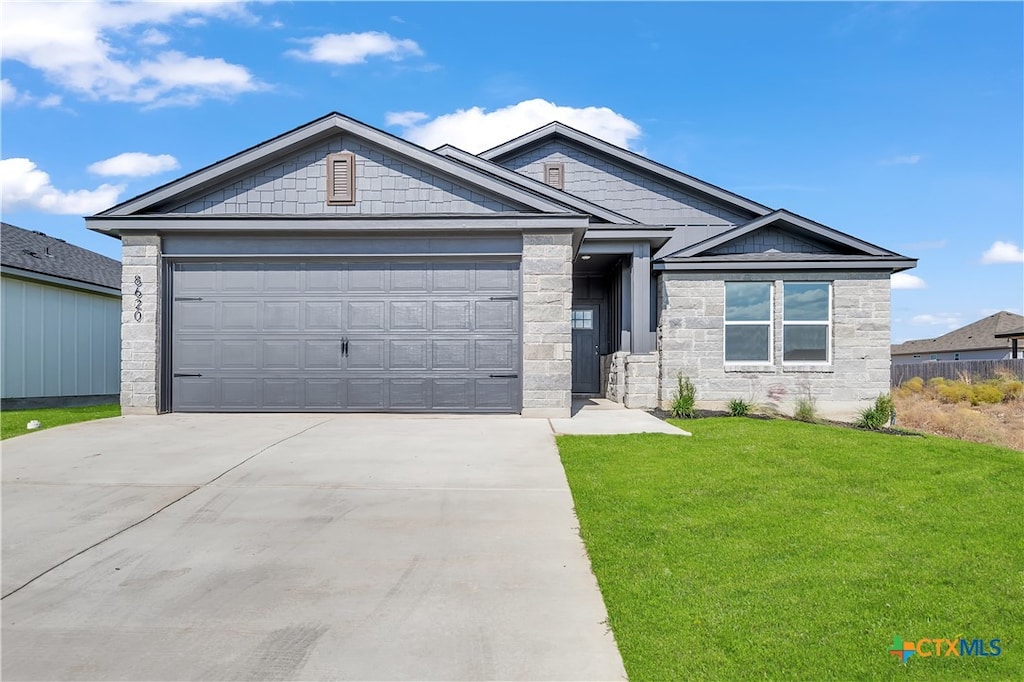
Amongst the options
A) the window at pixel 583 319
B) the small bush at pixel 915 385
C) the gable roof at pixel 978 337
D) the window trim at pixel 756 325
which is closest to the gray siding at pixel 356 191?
the window trim at pixel 756 325

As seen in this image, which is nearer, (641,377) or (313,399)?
(313,399)

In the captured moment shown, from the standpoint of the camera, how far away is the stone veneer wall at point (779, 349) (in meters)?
14.7

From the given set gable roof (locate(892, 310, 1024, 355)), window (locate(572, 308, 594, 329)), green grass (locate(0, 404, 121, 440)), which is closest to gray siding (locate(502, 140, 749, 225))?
window (locate(572, 308, 594, 329))

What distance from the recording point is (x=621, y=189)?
17.8 meters

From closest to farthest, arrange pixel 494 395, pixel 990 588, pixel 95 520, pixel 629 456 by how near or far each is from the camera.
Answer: pixel 990 588 → pixel 95 520 → pixel 629 456 → pixel 494 395

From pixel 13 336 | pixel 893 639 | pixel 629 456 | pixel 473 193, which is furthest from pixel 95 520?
pixel 13 336

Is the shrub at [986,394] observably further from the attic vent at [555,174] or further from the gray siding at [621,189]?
the attic vent at [555,174]

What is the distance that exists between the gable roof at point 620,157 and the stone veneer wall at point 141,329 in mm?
8370

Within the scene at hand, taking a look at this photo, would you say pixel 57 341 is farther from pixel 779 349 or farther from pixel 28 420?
pixel 779 349

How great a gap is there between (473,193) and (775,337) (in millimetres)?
7361

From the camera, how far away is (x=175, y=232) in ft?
40.0

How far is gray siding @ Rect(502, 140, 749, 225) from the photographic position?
1762 cm

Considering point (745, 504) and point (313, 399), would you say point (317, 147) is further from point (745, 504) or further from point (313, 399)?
point (745, 504)

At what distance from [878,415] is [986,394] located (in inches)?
485
